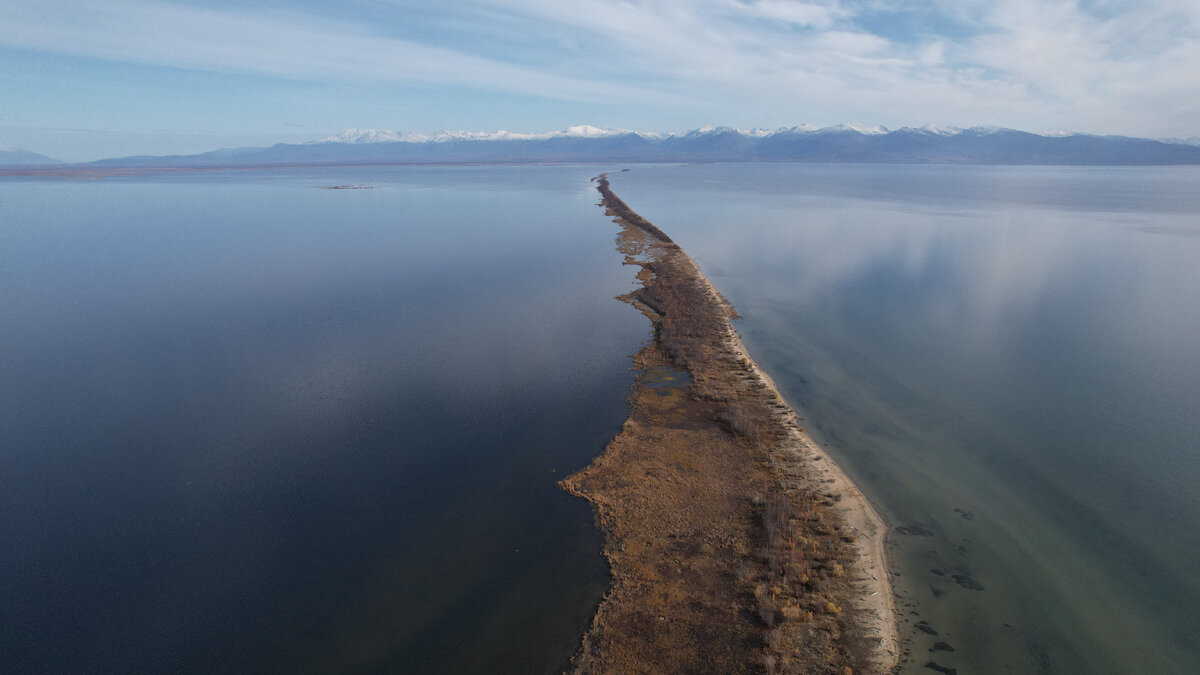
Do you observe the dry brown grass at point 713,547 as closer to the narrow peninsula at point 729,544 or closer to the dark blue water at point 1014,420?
the narrow peninsula at point 729,544

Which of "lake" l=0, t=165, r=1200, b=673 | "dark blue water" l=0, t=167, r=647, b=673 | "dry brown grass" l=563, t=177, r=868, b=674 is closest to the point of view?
"dry brown grass" l=563, t=177, r=868, b=674

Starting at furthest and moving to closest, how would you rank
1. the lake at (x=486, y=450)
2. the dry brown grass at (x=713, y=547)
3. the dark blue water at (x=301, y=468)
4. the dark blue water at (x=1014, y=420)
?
the dark blue water at (x=1014, y=420), the lake at (x=486, y=450), the dark blue water at (x=301, y=468), the dry brown grass at (x=713, y=547)

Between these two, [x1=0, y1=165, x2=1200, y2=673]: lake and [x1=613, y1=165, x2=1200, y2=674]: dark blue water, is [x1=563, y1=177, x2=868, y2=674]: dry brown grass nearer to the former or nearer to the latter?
[x1=0, y1=165, x2=1200, y2=673]: lake

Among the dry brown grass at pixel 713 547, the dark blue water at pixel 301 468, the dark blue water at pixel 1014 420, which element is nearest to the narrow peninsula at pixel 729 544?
the dry brown grass at pixel 713 547

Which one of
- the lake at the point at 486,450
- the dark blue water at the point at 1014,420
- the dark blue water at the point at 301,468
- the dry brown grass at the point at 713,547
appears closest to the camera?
the dry brown grass at the point at 713,547

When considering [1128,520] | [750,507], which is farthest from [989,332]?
[750,507]

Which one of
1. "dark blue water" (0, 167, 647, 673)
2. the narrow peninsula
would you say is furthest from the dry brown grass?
"dark blue water" (0, 167, 647, 673)

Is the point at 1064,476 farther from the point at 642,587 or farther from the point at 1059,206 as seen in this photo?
the point at 1059,206
